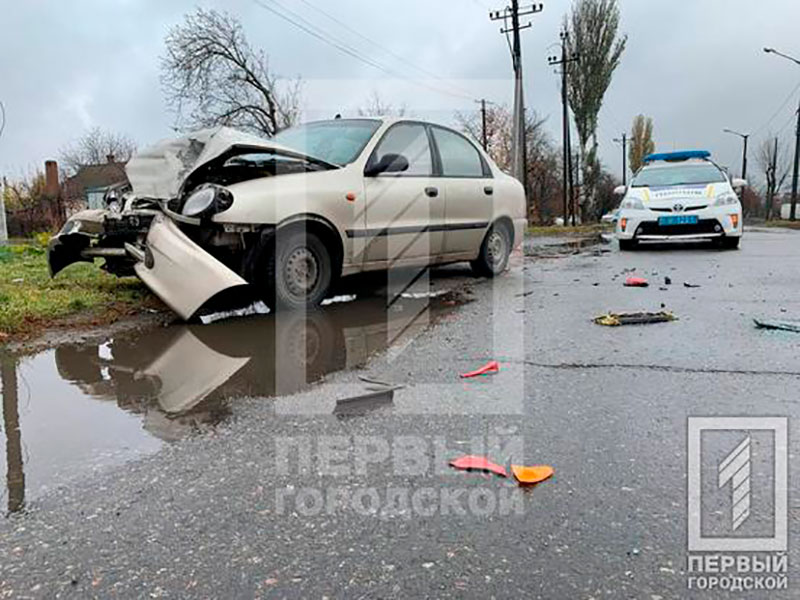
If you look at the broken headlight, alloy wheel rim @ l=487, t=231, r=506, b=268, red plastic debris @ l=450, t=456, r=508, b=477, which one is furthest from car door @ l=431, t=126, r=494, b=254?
red plastic debris @ l=450, t=456, r=508, b=477

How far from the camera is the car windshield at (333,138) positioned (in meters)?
5.55

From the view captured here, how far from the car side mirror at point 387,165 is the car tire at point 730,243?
23.5 ft

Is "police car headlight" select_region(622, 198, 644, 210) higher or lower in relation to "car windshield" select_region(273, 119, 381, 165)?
lower

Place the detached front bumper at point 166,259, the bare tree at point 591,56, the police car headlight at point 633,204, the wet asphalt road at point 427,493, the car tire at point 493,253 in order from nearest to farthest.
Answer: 1. the wet asphalt road at point 427,493
2. the detached front bumper at point 166,259
3. the car tire at point 493,253
4. the police car headlight at point 633,204
5. the bare tree at point 591,56

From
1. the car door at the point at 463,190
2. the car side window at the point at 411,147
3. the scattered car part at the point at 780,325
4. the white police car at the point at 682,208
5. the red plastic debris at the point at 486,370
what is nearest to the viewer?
the red plastic debris at the point at 486,370

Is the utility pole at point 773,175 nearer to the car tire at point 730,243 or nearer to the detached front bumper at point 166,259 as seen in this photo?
the car tire at point 730,243

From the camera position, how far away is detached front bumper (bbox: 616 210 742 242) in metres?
9.84

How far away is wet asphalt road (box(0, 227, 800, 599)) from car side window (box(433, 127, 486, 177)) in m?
3.29

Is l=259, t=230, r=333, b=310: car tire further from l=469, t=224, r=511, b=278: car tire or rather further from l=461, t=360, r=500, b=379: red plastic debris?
l=469, t=224, r=511, b=278: car tire

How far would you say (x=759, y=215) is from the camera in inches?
2783

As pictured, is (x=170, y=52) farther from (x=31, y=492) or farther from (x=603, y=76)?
(x=31, y=492)

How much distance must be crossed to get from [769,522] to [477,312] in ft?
11.1

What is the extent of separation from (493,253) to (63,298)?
459cm

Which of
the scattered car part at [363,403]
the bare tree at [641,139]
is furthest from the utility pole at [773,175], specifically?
the scattered car part at [363,403]
